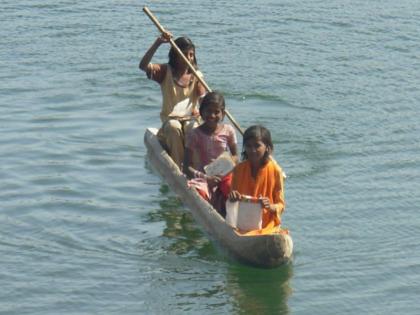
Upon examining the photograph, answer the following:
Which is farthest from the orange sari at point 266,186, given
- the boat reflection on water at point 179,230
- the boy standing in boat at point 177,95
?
the boy standing in boat at point 177,95

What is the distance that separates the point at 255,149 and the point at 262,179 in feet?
1.01

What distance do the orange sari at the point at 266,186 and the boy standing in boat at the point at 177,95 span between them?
1960 millimetres

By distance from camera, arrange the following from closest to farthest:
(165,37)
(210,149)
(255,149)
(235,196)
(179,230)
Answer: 1. (255,149)
2. (235,196)
3. (210,149)
4. (179,230)
5. (165,37)

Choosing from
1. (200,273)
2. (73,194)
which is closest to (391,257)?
(200,273)

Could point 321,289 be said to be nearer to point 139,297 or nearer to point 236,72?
point 139,297

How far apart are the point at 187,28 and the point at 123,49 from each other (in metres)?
1.09

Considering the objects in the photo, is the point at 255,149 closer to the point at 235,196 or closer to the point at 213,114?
the point at 235,196

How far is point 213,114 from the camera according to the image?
10.5 metres

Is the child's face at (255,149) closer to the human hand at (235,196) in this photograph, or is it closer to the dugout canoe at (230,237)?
the human hand at (235,196)

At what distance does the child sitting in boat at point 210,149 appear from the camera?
1045 centimetres

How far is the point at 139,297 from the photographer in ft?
31.0

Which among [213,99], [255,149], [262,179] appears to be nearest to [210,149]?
[213,99]

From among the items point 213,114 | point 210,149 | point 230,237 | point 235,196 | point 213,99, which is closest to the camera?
point 235,196

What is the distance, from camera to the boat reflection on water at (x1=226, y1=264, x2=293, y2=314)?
30.6 ft
